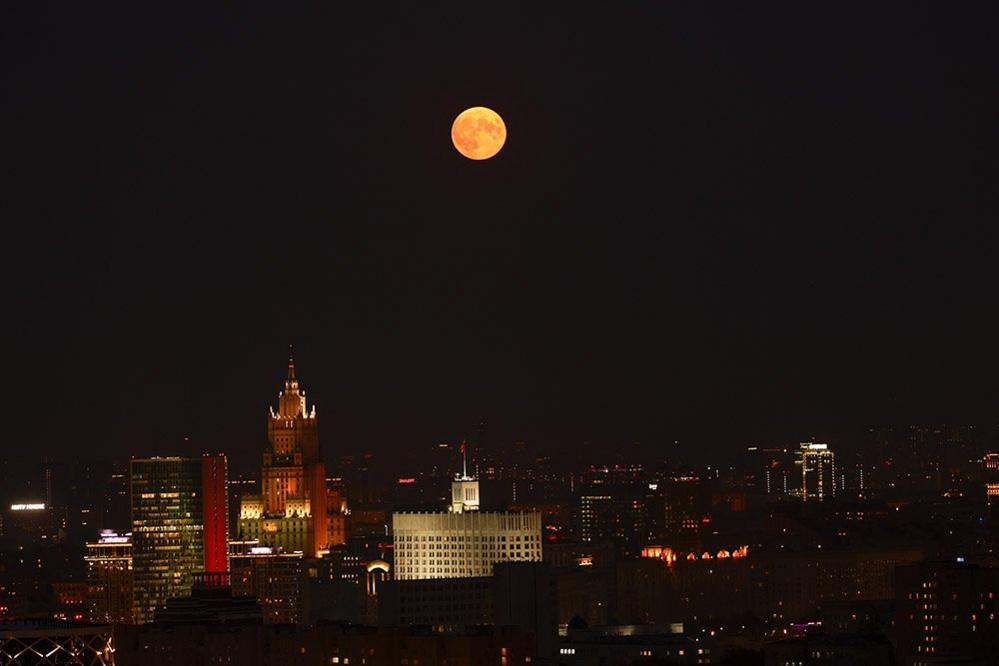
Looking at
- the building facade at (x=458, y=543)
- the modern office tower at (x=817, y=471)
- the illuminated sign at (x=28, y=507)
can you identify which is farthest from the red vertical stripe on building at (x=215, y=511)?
the modern office tower at (x=817, y=471)

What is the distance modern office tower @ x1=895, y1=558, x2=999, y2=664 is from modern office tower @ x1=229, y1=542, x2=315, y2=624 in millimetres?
20519

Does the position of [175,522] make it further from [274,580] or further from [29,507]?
[29,507]

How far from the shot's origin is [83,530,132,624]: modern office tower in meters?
89.2

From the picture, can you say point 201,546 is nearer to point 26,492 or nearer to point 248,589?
point 248,589

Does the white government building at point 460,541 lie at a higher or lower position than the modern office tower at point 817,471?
lower

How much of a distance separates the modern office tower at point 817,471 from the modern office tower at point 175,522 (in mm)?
48020

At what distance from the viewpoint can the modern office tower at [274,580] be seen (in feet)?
278

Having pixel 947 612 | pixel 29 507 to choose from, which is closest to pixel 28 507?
pixel 29 507

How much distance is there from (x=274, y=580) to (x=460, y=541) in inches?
525

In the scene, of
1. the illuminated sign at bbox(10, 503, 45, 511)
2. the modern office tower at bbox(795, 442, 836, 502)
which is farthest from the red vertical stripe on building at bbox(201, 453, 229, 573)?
the modern office tower at bbox(795, 442, 836, 502)

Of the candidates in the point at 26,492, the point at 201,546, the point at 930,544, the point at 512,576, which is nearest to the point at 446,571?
the point at 512,576

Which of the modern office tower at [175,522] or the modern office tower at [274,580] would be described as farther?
the modern office tower at [175,522]

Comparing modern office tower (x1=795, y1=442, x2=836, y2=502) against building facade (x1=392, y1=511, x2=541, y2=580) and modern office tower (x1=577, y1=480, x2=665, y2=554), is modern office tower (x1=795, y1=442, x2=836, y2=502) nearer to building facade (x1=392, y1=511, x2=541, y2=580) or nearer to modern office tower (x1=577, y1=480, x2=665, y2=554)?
modern office tower (x1=577, y1=480, x2=665, y2=554)

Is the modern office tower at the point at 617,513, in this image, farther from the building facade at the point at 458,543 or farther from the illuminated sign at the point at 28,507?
the building facade at the point at 458,543
